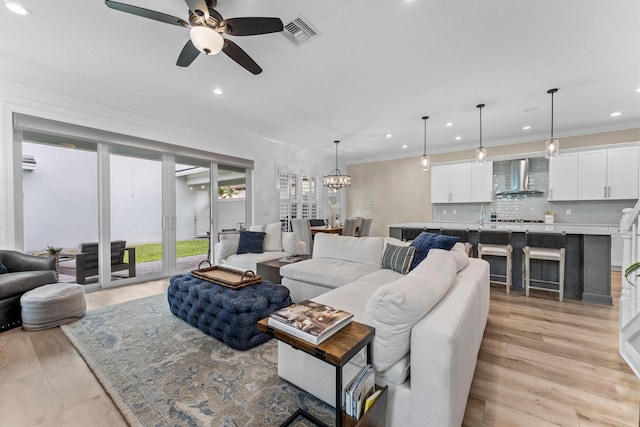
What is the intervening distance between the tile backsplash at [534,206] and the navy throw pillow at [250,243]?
496 centimetres

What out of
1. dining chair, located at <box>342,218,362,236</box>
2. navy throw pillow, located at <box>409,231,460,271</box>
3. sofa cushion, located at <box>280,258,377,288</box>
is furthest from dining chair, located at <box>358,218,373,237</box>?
navy throw pillow, located at <box>409,231,460,271</box>

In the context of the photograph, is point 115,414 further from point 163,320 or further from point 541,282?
point 541,282

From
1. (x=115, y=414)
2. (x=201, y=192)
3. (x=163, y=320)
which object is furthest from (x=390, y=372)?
(x=201, y=192)

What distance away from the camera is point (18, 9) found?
222 cm

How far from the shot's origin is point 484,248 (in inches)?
154

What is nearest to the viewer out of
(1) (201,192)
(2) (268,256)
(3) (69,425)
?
(3) (69,425)

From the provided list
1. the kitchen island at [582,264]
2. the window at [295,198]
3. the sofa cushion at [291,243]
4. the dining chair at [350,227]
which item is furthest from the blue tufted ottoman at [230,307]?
the window at [295,198]

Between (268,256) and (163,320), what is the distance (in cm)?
170

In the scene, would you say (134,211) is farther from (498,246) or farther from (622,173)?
(622,173)

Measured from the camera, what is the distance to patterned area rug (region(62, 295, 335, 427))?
153cm

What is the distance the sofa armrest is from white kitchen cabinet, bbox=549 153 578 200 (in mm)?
8445

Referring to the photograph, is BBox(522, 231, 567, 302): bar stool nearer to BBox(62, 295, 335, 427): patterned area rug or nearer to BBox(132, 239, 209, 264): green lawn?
BBox(62, 295, 335, 427): patterned area rug

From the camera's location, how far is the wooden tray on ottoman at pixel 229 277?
2.46 meters

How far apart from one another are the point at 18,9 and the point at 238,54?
1.87 meters
